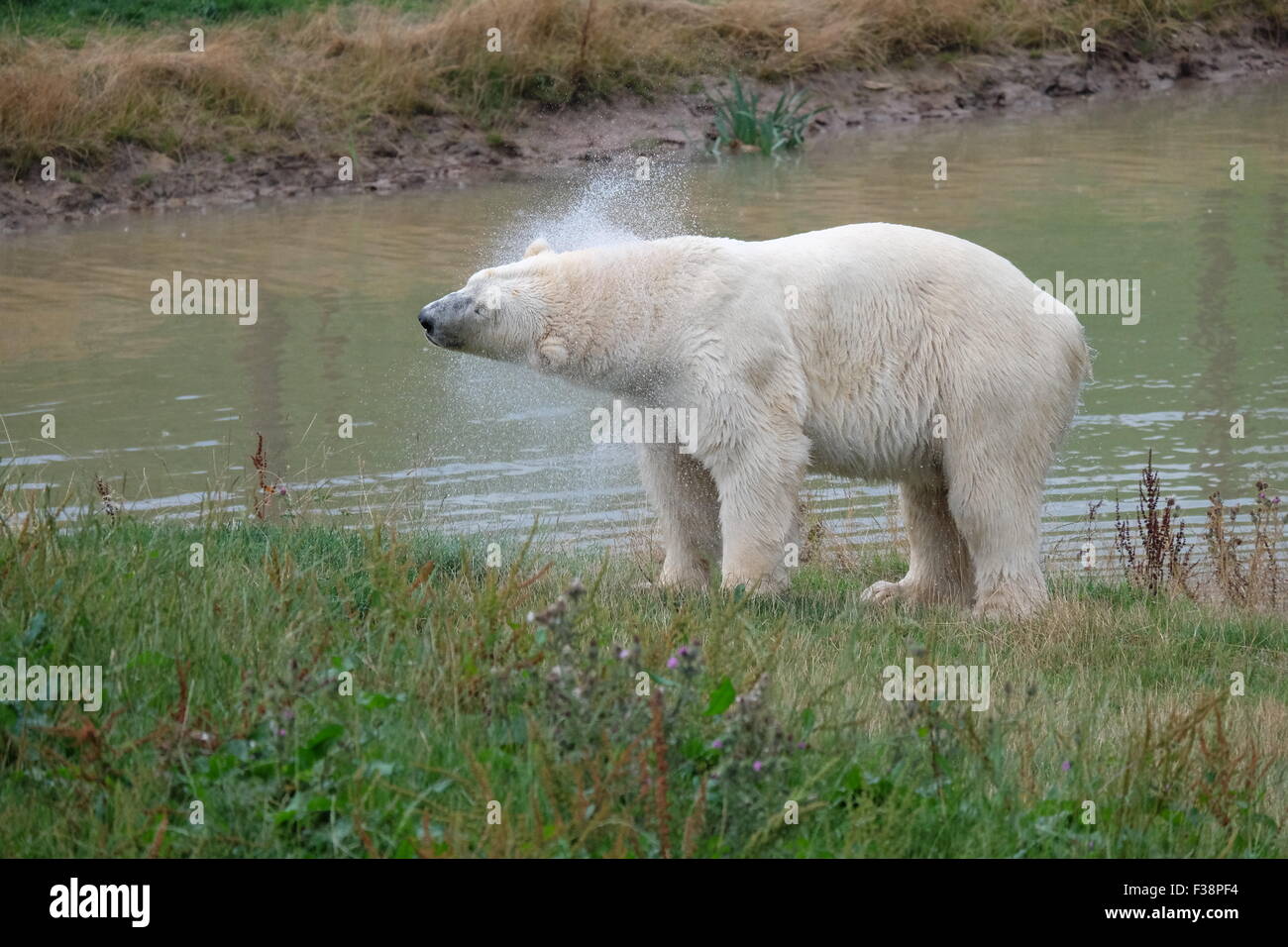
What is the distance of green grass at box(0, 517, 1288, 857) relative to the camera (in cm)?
389

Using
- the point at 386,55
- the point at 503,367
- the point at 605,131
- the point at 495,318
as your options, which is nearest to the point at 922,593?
the point at 495,318

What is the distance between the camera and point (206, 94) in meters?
22.2

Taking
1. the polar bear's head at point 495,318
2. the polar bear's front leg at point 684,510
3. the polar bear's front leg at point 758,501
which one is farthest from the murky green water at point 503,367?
the polar bear's front leg at point 758,501

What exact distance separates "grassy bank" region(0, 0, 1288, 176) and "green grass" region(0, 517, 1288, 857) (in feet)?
55.5

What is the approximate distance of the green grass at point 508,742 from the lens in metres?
3.89

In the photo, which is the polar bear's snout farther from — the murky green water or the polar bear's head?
the murky green water

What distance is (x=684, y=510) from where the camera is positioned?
24.8 ft

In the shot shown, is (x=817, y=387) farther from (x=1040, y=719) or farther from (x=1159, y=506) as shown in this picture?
(x=1159, y=506)

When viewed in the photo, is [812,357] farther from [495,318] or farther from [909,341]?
[495,318]

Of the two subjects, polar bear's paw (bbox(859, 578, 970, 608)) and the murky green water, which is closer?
polar bear's paw (bbox(859, 578, 970, 608))

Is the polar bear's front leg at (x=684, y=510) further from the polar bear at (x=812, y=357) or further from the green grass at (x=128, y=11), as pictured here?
the green grass at (x=128, y=11)

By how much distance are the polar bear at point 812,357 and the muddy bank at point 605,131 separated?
14.7 metres

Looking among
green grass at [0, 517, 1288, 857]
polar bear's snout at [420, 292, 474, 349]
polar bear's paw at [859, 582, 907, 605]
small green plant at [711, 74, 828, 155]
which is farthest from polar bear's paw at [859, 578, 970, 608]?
small green plant at [711, 74, 828, 155]
